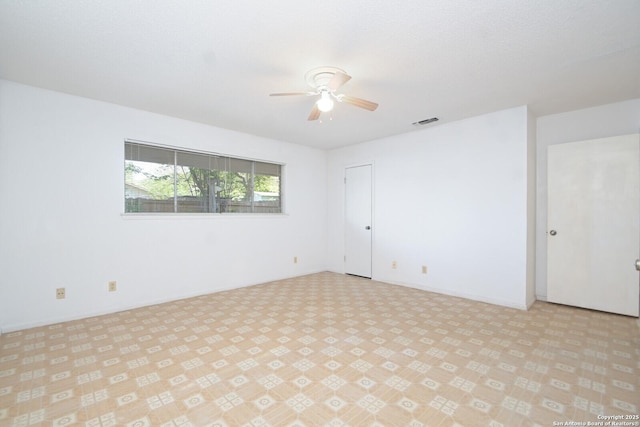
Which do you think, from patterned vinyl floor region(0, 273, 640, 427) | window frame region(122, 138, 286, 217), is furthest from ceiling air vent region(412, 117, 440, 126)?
patterned vinyl floor region(0, 273, 640, 427)

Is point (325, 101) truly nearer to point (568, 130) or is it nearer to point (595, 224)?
point (568, 130)

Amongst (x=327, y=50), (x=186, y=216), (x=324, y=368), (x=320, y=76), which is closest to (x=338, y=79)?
(x=327, y=50)

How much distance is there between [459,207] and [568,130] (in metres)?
1.62

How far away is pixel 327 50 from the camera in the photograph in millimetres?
2309

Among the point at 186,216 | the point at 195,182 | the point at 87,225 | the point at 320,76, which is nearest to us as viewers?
the point at 320,76

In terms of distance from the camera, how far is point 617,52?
2.36 metres

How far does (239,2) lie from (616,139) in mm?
4267

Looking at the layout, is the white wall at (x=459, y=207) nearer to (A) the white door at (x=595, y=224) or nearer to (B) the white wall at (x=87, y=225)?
(A) the white door at (x=595, y=224)

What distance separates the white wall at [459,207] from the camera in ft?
12.0

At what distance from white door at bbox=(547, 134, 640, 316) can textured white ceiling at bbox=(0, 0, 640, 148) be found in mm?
646

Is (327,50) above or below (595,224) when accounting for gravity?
above

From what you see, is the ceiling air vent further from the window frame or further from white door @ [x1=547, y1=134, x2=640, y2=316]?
the window frame

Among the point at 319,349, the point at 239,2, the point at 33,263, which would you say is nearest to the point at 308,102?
the point at 239,2

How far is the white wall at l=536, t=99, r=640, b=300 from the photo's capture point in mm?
3424
